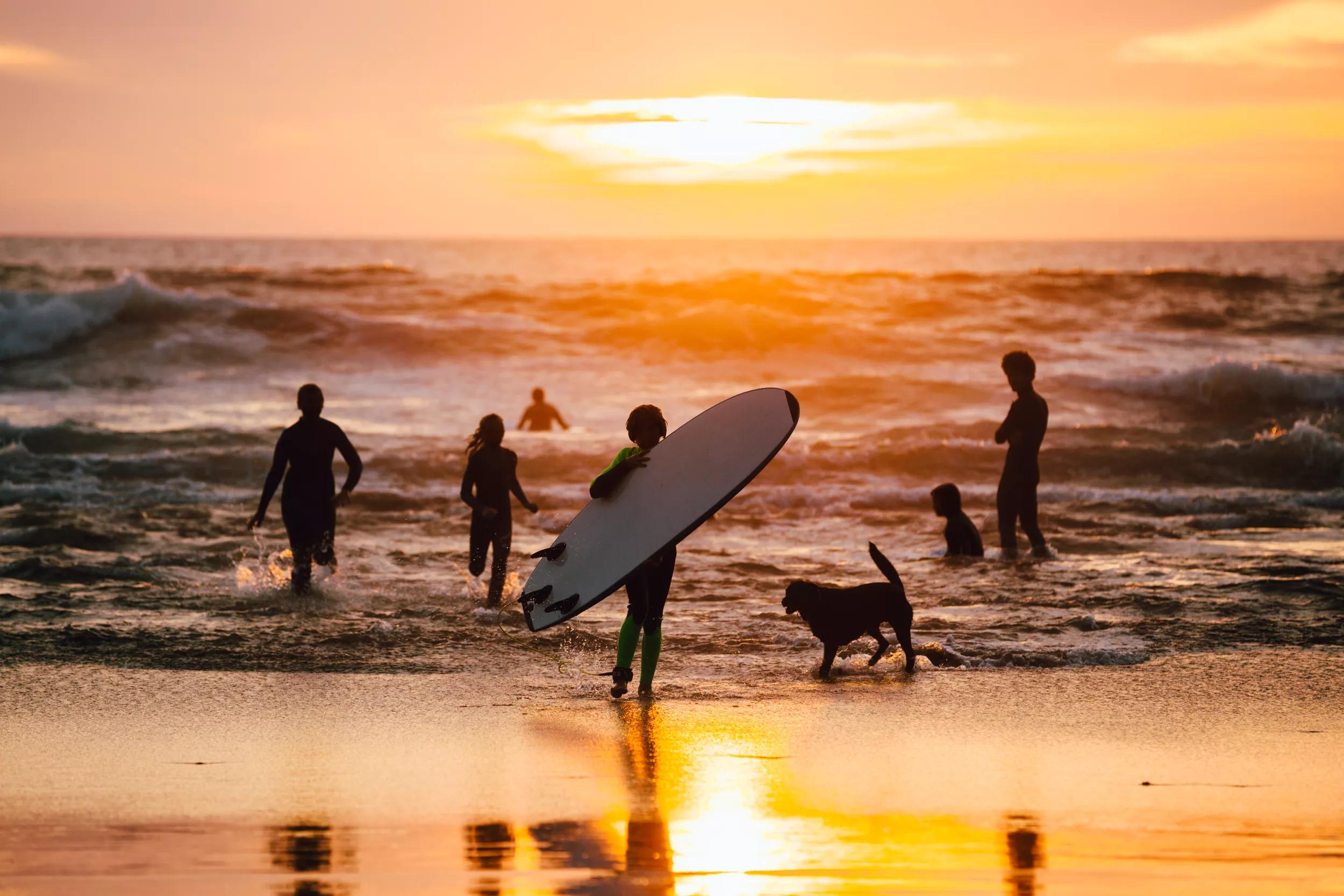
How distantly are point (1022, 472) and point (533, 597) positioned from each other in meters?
5.11

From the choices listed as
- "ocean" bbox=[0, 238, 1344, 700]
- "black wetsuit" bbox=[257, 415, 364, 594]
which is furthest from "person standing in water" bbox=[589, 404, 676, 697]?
"black wetsuit" bbox=[257, 415, 364, 594]

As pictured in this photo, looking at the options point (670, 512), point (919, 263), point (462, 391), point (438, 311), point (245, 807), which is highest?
point (919, 263)

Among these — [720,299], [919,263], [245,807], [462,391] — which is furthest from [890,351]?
[919,263]

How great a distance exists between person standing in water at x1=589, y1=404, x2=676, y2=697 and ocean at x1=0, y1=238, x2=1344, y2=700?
358 millimetres

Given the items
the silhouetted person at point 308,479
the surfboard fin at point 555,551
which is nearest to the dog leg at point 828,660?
the surfboard fin at point 555,551

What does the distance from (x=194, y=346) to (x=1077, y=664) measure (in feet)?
76.4

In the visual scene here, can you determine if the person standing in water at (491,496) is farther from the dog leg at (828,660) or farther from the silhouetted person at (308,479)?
the dog leg at (828,660)

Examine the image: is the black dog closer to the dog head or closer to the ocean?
the dog head

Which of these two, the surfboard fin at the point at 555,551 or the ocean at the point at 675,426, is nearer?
the surfboard fin at the point at 555,551

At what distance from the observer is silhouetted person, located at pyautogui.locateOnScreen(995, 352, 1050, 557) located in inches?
396

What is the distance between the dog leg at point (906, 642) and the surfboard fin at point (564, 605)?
1.69m

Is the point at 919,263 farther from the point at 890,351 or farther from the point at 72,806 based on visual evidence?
the point at 72,806

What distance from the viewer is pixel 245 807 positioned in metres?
4.50

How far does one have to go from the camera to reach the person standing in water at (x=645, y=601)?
20.5 feet
